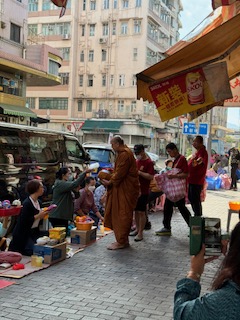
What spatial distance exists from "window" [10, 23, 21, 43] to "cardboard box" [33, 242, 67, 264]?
18.5 metres

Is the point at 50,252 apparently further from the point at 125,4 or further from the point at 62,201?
the point at 125,4

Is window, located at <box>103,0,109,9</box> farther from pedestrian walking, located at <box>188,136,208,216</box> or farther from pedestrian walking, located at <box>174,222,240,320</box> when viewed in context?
pedestrian walking, located at <box>174,222,240,320</box>

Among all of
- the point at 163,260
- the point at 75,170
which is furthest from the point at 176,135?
the point at 163,260

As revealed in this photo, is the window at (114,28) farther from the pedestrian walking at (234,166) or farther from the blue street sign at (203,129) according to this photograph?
the blue street sign at (203,129)

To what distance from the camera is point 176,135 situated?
51.7m

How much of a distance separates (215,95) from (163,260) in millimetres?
2584

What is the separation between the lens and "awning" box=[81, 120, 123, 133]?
41.1 m

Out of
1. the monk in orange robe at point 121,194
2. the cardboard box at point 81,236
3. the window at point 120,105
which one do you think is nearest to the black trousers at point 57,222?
the cardboard box at point 81,236

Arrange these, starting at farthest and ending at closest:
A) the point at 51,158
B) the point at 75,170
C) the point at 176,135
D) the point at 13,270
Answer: the point at 176,135 → the point at 75,170 → the point at 51,158 → the point at 13,270

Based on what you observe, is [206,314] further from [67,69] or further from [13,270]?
[67,69]

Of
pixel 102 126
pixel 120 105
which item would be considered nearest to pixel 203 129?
pixel 102 126

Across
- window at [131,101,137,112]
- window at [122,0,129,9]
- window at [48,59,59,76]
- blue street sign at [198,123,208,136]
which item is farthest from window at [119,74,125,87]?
blue street sign at [198,123,208,136]

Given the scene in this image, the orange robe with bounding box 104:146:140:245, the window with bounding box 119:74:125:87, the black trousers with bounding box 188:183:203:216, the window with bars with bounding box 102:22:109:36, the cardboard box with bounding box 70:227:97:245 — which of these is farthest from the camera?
the window with bars with bounding box 102:22:109:36

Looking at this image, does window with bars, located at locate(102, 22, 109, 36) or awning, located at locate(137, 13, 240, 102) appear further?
window with bars, located at locate(102, 22, 109, 36)
